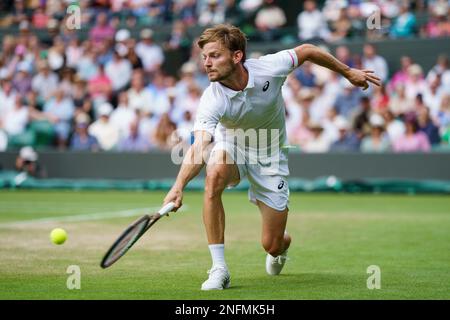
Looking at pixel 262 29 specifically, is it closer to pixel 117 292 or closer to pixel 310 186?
pixel 310 186

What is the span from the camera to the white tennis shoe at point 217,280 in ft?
23.0

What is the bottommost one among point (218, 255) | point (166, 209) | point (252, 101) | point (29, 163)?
point (218, 255)

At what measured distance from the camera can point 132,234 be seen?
6.55 metres

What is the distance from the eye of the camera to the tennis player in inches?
280

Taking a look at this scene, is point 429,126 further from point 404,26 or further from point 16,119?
point 16,119

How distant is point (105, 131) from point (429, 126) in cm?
692

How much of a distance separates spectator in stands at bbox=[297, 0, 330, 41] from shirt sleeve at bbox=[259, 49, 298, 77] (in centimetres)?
1251

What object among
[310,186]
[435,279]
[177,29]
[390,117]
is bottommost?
[435,279]

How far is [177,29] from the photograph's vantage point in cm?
2172

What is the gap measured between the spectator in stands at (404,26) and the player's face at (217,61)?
42.1ft

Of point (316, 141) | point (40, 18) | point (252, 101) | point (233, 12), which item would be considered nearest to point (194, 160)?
point (252, 101)
